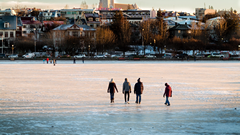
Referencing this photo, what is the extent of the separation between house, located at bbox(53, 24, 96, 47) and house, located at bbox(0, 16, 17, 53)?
11.4m

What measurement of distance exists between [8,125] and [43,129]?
4.29 ft

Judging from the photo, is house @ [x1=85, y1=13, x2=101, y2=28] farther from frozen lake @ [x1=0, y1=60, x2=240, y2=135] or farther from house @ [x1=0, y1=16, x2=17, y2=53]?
frozen lake @ [x1=0, y1=60, x2=240, y2=135]

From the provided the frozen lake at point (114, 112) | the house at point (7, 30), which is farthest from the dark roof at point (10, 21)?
the frozen lake at point (114, 112)

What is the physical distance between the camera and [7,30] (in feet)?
294

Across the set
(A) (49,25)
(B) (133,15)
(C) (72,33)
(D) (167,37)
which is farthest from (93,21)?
(D) (167,37)

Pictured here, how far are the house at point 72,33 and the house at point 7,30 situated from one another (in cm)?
1141

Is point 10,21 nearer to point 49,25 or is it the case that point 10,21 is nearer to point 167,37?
point 49,25

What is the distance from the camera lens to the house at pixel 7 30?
86781mm

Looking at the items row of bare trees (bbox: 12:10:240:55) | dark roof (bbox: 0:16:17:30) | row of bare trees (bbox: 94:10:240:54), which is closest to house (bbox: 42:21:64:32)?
row of bare trees (bbox: 12:10:240:55)

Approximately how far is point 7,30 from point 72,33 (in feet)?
57.0

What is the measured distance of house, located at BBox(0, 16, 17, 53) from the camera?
86.8m

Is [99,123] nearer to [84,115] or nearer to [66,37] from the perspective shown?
[84,115]

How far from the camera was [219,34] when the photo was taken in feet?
311

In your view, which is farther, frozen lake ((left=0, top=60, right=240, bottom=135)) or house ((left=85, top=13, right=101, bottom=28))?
house ((left=85, top=13, right=101, bottom=28))
